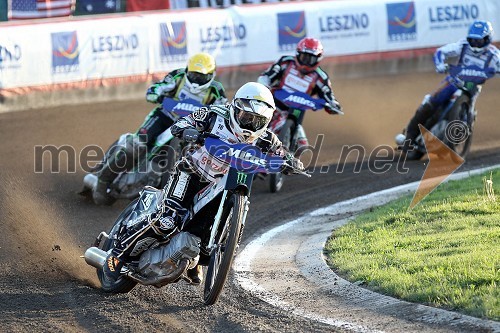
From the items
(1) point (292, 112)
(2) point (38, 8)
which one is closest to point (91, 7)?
(2) point (38, 8)

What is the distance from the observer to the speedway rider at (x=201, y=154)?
7742mm

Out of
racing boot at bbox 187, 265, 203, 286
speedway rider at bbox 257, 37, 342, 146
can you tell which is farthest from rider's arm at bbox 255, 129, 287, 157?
speedway rider at bbox 257, 37, 342, 146

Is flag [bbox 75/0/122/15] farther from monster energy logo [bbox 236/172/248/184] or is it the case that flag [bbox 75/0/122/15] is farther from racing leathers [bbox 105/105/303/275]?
monster energy logo [bbox 236/172/248/184]

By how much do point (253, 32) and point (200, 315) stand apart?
1250 cm

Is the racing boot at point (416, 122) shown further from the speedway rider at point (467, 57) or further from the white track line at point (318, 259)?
the white track line at point (318, 259)

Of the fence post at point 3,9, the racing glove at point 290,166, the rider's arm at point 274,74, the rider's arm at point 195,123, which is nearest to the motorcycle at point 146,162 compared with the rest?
the rider's arm at point 274,74

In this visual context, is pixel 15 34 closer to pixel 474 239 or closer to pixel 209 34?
pixel 209 34

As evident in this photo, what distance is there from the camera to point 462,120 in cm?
1488

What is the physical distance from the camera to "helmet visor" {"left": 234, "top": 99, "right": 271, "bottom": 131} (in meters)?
7.68

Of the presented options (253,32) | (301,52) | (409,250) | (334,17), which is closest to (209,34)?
(253,32)

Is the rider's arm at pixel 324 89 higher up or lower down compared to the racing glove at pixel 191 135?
lower down

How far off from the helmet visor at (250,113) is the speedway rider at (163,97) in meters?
4.44

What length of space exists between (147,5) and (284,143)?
9112 millimetres

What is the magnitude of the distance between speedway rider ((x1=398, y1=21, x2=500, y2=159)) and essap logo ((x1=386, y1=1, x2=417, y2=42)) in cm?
575
